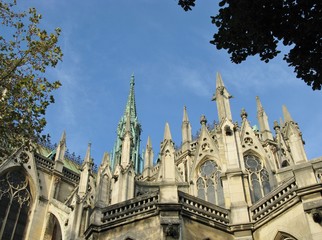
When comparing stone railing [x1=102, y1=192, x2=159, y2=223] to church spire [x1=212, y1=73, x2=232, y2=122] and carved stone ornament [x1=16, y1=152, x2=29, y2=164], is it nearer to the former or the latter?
carved stone ornament [x1=16, y1=152, x2=29, y2=164]

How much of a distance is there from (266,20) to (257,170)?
45.2ft

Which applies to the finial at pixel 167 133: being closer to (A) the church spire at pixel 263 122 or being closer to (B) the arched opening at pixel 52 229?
(A) the church spire at pixel 263 122

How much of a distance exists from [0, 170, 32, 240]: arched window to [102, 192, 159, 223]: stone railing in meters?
9.54

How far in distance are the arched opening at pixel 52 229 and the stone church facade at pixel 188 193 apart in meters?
0.07

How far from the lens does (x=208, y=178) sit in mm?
21141

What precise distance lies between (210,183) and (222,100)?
179 inches

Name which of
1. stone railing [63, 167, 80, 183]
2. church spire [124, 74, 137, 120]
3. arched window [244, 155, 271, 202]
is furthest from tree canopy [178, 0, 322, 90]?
church spire [124, 74, 137, 120]

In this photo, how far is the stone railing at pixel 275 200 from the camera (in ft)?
45.4

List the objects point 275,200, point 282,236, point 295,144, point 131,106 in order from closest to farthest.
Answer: point 282,236 < point 275,200 < point 295,144 < point 131,106

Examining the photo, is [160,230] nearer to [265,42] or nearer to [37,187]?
[265,42]

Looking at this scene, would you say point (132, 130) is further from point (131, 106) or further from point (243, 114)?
point (243, 114)

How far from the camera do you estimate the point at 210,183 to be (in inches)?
822

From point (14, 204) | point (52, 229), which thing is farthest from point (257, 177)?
point (14, 204)

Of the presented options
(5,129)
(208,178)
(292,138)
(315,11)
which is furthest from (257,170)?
(315,11)
